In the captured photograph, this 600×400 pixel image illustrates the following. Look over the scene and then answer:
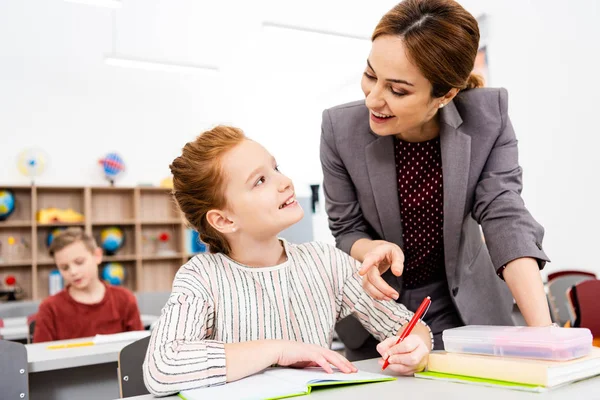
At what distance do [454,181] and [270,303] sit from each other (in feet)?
1.63

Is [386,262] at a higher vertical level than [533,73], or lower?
lower

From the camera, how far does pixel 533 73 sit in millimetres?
4477

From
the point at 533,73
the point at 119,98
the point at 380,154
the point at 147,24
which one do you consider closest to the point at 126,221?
the point at 119,98

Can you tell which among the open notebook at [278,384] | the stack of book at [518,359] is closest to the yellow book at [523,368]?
the stack of book at [518,359]

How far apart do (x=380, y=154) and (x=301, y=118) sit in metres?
6.66

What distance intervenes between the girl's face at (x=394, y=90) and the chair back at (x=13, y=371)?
47.6 inches

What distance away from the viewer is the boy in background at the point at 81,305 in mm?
2977

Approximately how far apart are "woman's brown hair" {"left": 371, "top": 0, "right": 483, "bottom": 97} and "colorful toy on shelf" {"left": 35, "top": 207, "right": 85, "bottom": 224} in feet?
17.7

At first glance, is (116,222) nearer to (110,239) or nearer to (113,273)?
(110,239)

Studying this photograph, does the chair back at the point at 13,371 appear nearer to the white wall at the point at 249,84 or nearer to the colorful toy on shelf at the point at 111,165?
the white wall at the point at 249,84

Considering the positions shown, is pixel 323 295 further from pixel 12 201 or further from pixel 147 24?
pixel 12 201

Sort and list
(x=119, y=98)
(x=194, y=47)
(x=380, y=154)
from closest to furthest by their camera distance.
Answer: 1. (x=380, y=154)
2. (x=194, y=47)
3. (x=119, y=98)

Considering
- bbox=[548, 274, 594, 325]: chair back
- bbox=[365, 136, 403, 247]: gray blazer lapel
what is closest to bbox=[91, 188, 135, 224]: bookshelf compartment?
bbox=[548, 274, 594, 325]: chair back

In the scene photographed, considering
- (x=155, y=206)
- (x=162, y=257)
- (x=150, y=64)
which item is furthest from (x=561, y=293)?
(x=155, y=206)
